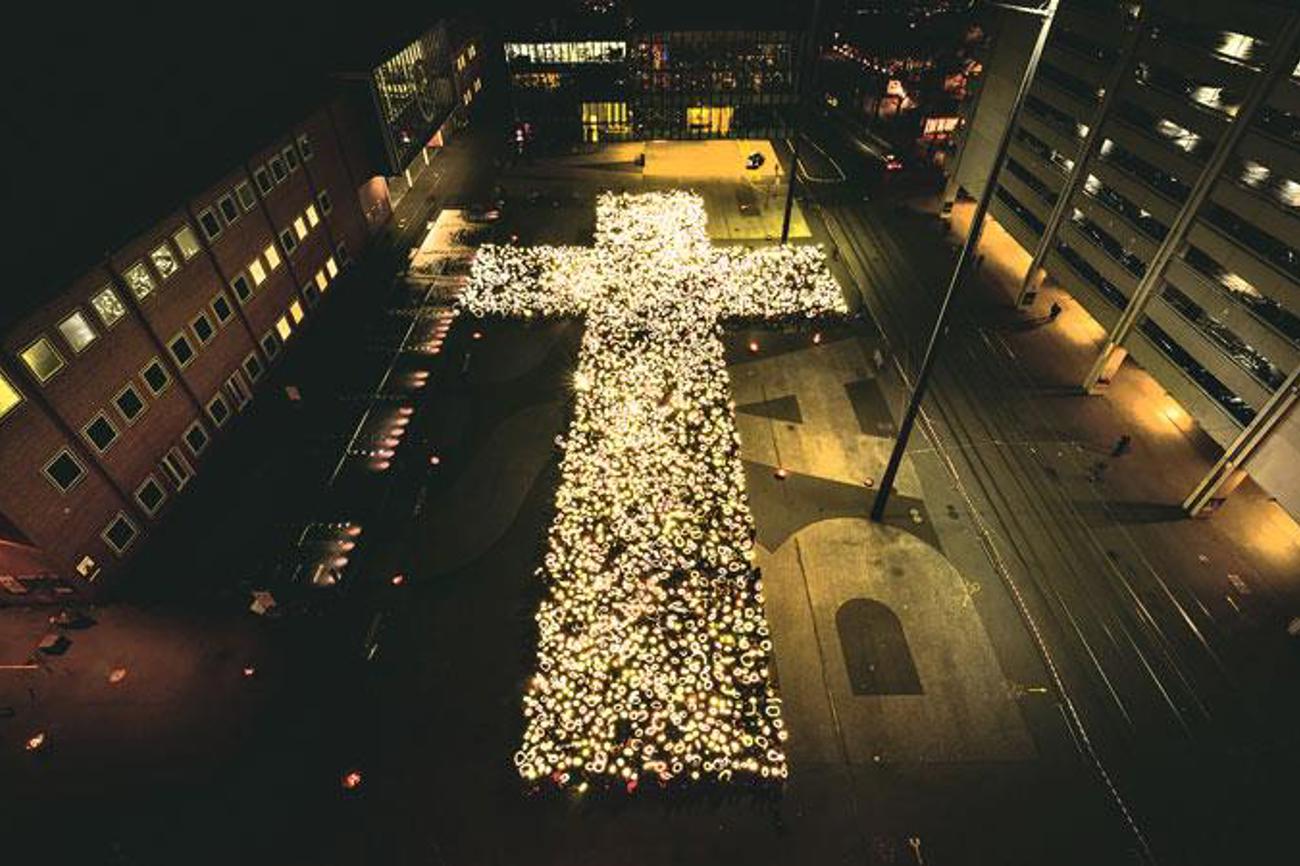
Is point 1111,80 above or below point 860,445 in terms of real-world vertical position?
above

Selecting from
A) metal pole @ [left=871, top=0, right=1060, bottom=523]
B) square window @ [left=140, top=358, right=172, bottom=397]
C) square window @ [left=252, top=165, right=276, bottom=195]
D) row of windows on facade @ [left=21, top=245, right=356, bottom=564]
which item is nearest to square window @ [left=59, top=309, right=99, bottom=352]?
row of windows on facade @ [left=21, top=245, right=356, bottom=564]

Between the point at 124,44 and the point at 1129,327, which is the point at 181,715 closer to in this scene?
the point at 124,44

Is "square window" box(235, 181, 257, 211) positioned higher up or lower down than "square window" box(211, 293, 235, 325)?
higher up

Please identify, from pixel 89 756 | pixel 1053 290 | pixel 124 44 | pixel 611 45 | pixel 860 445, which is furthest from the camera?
pixel 611 45

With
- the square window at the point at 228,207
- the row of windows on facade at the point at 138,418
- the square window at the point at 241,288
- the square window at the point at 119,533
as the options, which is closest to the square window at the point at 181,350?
the row of windows on facade at the point at 138,418

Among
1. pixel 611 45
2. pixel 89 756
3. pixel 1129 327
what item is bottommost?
pixel 89 756

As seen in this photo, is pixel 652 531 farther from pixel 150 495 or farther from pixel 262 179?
pixel 262 179

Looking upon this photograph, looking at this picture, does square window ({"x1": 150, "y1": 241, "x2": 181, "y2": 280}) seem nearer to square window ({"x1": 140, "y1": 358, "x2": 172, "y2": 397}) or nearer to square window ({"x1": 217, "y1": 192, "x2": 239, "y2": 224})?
square window ({"x1": 140, "y1": 358, "x2": 172, "y2": 397})

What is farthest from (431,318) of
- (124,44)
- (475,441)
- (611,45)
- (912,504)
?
(611,45)
